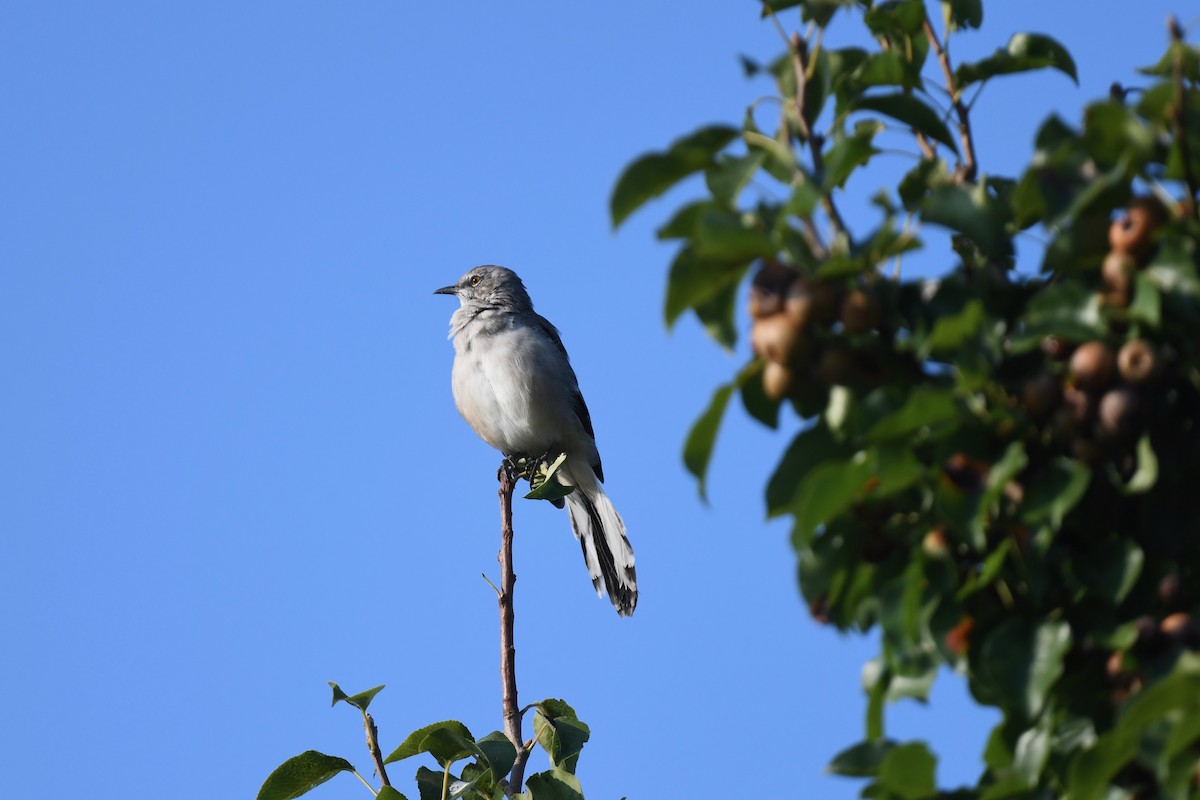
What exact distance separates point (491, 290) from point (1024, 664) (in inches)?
380

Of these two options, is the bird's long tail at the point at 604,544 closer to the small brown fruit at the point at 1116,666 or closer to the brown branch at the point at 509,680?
the brown branch at the point at 509,680

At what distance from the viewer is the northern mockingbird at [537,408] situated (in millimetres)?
9883

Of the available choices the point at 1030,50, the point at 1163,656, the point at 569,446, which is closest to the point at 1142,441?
the point at 1163,656

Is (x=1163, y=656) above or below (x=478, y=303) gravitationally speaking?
below

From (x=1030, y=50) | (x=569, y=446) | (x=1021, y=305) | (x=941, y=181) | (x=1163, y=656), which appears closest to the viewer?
(x=1163, y=656)

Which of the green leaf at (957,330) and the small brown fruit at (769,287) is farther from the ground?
the small brown fruit at (769,287)

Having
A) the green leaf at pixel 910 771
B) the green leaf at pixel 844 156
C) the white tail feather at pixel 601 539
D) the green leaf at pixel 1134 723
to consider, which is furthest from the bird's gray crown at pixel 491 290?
the green leaf at pixel 1134 723

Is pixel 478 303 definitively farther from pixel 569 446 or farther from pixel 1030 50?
pixel 1030 50

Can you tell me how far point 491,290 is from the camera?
11289mm

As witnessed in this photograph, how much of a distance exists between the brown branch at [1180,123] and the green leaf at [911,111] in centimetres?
48

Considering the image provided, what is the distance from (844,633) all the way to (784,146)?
77 centimetres

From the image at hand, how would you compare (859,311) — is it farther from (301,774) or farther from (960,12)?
(301,774)

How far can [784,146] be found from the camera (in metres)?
2.09

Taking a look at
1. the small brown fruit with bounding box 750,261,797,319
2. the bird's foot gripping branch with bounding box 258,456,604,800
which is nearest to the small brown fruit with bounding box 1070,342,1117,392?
the small brown fruit with bounding box 750,261,797,319
